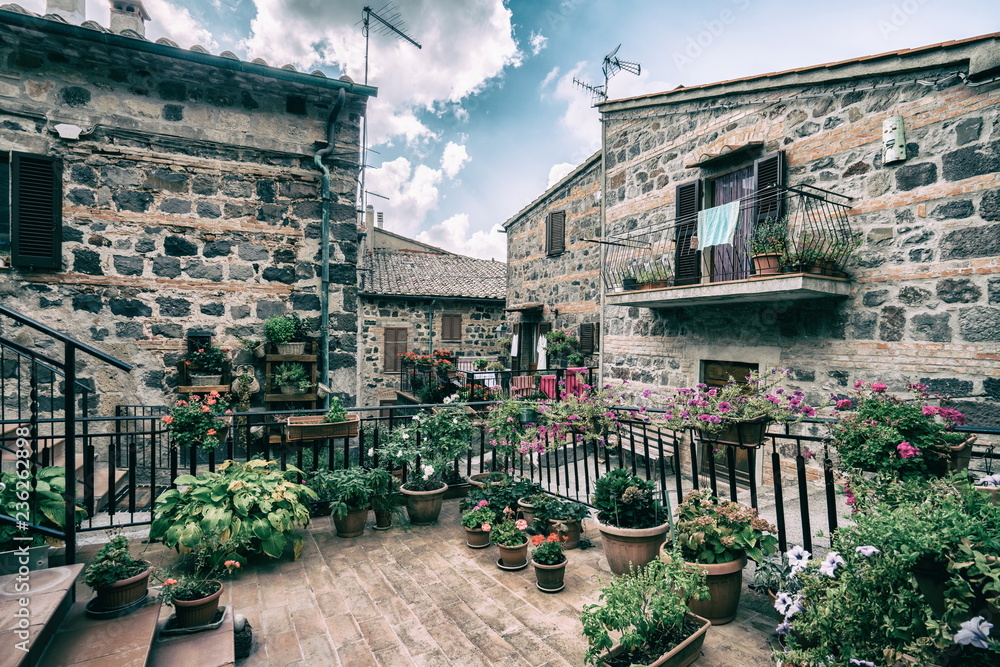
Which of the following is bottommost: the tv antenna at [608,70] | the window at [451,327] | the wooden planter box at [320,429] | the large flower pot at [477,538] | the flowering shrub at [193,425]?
the large flower pot at [477,538]

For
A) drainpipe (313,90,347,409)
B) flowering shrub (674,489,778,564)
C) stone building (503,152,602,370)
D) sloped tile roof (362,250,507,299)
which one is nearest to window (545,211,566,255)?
stone building (503,152,602,370)

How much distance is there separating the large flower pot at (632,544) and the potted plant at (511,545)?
2.11 feet

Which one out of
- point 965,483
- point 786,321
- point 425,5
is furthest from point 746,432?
point 425,5

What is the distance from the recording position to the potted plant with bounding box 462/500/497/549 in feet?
12.9

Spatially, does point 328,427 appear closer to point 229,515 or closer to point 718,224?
point 229,515

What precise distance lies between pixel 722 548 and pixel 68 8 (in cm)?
956

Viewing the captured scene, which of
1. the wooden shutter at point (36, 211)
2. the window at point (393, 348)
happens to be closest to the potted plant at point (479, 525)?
the wooden shutter at point (36, 211)

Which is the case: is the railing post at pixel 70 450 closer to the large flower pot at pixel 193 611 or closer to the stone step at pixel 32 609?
the stone step at pixel 32 609

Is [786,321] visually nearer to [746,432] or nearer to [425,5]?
[746,432]

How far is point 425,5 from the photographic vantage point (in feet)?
26.7

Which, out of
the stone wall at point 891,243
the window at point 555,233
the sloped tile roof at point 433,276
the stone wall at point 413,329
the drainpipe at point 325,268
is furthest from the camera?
the sloped tile roof at point 433,276

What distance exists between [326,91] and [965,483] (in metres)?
7.19

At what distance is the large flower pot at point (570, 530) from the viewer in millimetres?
3850

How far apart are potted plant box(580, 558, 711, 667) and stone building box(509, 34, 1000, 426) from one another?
4729 mm
